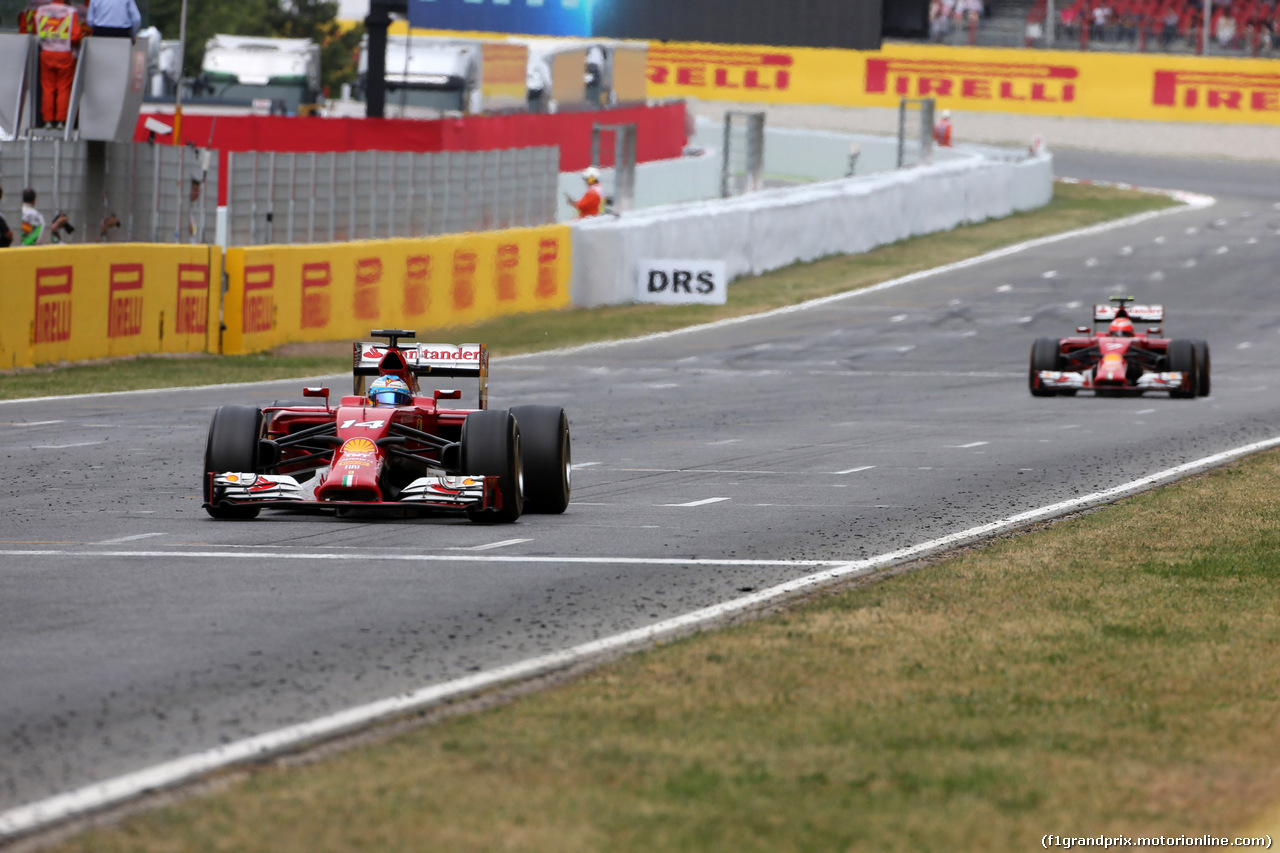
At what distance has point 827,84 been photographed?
69.4m

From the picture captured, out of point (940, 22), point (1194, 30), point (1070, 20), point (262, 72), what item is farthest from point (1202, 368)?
point (940, 22)

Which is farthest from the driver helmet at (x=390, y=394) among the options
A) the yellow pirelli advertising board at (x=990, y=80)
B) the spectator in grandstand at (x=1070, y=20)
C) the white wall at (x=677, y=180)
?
the spectator in grandstand at (x=1070, y=20)

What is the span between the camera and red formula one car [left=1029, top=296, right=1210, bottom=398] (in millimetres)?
24000

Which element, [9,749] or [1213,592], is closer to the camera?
[9,749]

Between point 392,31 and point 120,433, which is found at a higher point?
point 392,31

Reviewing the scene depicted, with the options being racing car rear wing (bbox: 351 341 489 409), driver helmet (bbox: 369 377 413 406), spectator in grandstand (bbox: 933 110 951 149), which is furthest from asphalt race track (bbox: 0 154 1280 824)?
spectator in grandstand (bbox: 933 110 951 149)

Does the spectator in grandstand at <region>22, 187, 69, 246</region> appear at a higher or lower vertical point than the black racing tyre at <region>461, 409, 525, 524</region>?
higher

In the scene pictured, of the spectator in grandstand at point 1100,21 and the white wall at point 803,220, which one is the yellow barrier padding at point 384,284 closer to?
the white wall at point 803,220

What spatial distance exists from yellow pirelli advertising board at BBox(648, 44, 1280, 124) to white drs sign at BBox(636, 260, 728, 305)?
32009mm

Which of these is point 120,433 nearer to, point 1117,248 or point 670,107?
point 1117,248

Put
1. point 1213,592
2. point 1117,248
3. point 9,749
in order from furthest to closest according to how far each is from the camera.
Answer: point 1117,248, point 1213,592, point 9,749

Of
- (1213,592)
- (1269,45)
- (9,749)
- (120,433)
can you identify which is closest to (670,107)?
(1269,45)

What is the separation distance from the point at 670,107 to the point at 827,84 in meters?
16.1

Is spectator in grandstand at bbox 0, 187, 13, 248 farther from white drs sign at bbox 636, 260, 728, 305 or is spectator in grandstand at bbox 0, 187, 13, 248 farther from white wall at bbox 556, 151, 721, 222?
white wall at bbox 556, 151, 721, 222
